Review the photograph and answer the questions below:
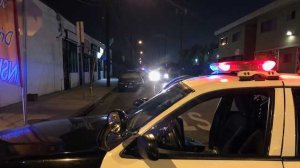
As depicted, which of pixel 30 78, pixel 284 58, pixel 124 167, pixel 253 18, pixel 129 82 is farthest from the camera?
pixel 253 18

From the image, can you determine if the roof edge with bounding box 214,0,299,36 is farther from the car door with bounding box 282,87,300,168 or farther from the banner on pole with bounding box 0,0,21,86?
the car door with bounding box 282,87,300,168

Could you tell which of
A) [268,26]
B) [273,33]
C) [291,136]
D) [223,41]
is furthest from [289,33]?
[291,136]

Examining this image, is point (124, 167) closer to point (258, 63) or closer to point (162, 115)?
point (162, 115)

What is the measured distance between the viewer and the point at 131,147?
253 centimetres

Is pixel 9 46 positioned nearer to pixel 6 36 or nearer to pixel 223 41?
pixel 6 36

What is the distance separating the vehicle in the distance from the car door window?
63.3 ft

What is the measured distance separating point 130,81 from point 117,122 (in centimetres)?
2061

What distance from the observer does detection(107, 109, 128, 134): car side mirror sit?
277 cm

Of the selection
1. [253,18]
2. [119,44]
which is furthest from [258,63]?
[119,44]

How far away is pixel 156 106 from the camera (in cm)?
314

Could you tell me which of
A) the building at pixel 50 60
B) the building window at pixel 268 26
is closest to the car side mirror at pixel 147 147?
the building at pixel 50 60

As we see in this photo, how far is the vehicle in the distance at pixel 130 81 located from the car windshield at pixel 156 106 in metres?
19.9

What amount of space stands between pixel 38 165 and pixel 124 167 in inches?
25.3

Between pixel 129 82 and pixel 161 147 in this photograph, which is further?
pixel 129 82
